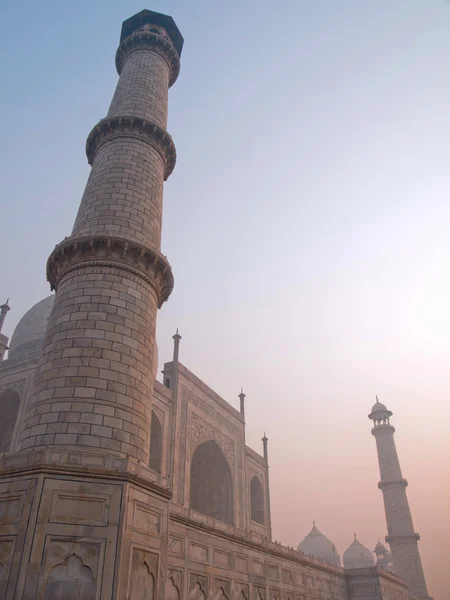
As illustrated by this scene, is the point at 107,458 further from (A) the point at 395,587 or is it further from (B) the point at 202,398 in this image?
(A) the point at 395,587

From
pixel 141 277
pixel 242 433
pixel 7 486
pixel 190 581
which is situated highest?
Answer: pixel 242 433

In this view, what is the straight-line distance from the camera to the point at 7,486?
6.89m

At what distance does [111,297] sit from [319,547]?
46.1 m

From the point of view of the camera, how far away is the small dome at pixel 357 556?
47.9 meters

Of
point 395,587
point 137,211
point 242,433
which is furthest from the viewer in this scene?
point 242,433

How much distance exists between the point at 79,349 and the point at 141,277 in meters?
2.04

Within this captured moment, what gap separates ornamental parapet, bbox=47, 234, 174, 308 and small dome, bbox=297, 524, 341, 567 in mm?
43793

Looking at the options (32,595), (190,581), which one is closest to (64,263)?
(32,595)

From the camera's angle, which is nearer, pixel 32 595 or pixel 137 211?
pixel 32 595

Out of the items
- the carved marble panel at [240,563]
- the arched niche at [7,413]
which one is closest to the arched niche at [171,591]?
the carved marble panel at [240,563]

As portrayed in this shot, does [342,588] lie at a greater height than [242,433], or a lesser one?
lesser

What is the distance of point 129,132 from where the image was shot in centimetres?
1200

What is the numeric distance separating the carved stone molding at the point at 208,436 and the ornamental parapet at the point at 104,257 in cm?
1367

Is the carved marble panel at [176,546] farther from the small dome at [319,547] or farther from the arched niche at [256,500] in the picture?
the small dome at [319,547]
